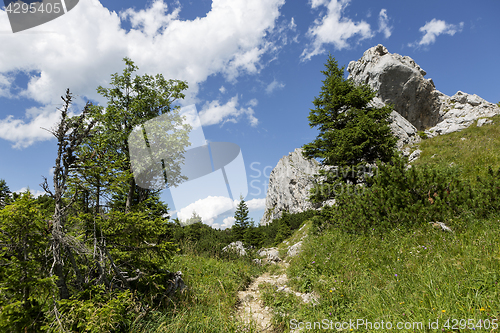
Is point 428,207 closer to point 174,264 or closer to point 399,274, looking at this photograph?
point 399,274

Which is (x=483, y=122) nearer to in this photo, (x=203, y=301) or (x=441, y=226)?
(x=441, y=226)

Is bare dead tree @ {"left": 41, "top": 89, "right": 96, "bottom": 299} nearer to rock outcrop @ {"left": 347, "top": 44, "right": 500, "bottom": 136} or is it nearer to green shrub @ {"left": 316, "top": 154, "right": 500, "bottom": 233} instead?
green shrub @ {"left": 316, "top": 154, "right": 500, "bottom": 233}

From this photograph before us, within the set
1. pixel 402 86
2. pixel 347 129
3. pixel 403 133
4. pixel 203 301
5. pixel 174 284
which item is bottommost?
pixel 203 301

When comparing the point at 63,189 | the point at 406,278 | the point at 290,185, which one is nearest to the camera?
the point at 63,189

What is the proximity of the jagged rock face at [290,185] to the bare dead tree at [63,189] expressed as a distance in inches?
1959

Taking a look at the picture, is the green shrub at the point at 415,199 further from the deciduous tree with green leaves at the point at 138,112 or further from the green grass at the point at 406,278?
the deciduous tree with green leaves at the point at 138,112

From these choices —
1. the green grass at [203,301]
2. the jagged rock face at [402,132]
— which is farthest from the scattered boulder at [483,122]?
the green grass at [203,301]

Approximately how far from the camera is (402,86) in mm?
37219

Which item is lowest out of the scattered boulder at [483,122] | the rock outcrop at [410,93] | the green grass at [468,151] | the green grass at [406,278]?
the green grass at [406,278]

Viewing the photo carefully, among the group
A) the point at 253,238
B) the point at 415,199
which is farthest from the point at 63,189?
the point at 253,238

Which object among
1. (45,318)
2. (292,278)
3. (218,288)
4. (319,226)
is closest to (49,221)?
(45,318)

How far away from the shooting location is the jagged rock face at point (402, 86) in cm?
3681

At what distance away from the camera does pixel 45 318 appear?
262 cm

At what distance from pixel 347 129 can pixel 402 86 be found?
3506 cm
